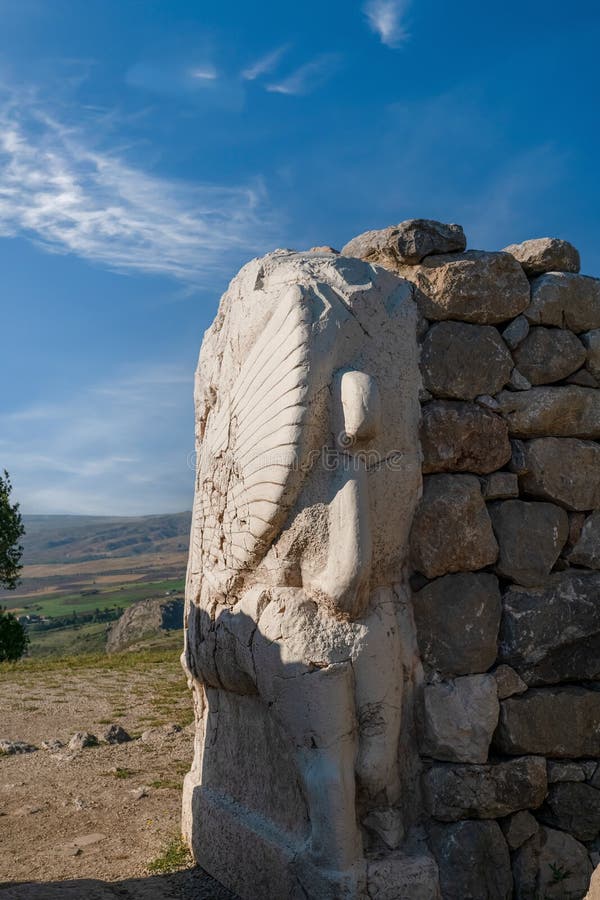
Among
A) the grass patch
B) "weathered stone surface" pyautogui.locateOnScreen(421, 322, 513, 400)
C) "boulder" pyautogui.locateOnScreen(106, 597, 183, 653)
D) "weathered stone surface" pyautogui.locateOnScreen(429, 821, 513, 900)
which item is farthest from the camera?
"boulder" pyautogui.locateOnScreen(106, 597, 183, 653)

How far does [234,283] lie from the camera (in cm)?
444

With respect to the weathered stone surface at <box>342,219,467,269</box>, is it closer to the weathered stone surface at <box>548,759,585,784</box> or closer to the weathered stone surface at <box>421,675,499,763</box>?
the weathered stone surface at <box>421,675,499,763</box>

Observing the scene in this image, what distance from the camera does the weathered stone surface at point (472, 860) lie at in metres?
3.65

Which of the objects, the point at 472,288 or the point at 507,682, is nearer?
the point at 507,682

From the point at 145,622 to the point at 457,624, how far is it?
30.6 m

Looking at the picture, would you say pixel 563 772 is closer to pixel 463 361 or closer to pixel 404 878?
pixel 404 878

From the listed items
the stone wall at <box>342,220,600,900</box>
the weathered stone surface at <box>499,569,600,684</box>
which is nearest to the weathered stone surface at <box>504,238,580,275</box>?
the stone wall at <box>342,220,600,900</box>

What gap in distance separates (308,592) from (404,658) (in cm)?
54

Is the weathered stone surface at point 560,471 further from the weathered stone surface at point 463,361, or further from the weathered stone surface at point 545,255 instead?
the weathered stone surface at point 545,255

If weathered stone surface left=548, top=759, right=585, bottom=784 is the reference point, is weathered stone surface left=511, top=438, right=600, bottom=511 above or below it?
above

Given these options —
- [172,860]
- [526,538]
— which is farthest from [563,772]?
[172,860]

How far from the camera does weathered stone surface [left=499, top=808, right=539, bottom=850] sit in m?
3.79

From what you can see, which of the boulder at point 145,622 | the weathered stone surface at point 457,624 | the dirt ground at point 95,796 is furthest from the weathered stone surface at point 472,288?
the boulder at point 145,622

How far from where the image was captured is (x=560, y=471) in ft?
13.4
